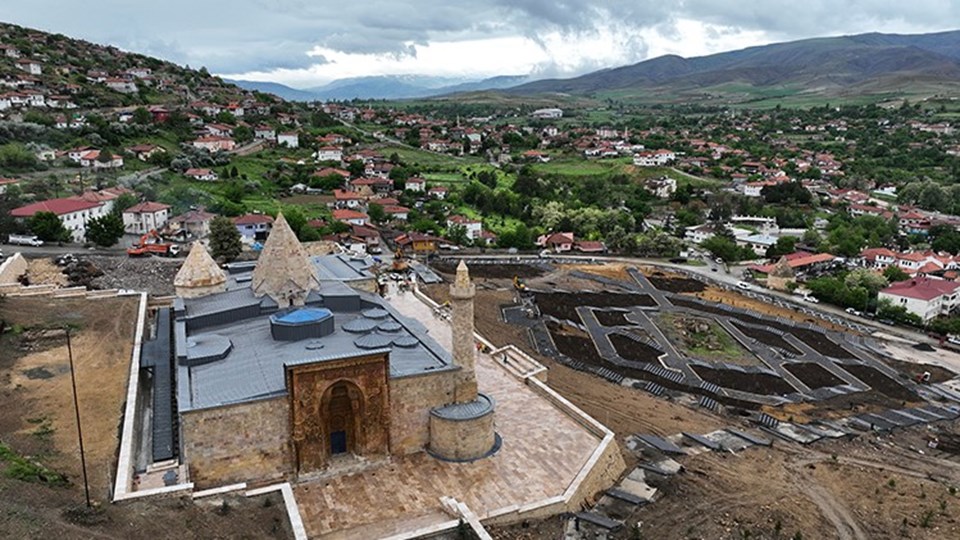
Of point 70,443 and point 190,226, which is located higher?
point 190,226

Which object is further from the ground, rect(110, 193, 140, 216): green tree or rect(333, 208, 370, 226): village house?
rect(110, 193, 140, 216): green tree

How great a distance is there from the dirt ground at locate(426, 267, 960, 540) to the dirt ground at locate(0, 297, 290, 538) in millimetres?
7426

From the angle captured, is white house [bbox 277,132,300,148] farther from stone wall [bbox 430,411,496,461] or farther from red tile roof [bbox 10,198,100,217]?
stone wall [bbox 430,411,496,461]

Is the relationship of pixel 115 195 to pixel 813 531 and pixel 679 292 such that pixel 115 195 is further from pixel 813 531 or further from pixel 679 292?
pixel 813 531

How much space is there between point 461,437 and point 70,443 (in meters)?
11.4

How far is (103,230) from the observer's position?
43.4 m

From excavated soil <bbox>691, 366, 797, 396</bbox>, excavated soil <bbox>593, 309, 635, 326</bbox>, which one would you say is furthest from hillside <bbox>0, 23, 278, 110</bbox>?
excavated soil <bbox>691, 366, 797, 396</bbox>

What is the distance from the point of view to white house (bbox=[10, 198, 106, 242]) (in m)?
44.7

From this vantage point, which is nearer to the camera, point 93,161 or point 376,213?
point 93,161

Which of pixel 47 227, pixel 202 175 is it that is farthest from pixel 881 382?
pixel 202 175

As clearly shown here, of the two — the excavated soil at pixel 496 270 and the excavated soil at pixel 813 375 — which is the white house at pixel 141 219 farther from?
the excavated soil at pixel 813 375

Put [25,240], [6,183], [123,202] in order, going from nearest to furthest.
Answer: [25,240] < [6,183] < [123,202]

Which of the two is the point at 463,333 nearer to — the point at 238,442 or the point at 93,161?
the point at 238,442

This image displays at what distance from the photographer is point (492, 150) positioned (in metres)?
114
